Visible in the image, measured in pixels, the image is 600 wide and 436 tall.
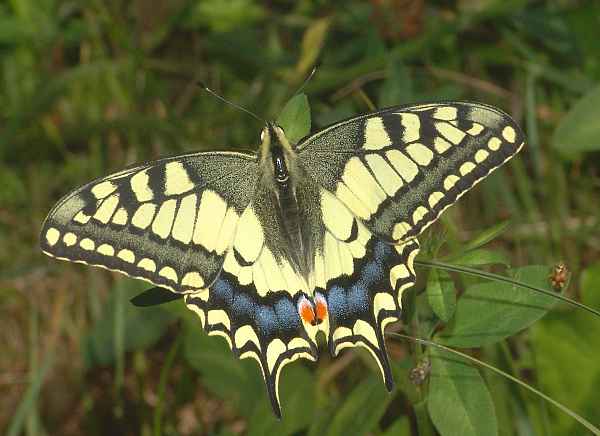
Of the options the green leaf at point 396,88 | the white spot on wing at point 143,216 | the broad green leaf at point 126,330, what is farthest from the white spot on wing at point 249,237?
the broad green leaf at point 126,330

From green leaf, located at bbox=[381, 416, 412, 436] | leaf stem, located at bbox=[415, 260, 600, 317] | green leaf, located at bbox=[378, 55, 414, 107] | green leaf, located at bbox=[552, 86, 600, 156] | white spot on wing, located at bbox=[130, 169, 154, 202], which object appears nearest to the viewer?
leaf stem, located at bbox=[415, 260, 600, 317]

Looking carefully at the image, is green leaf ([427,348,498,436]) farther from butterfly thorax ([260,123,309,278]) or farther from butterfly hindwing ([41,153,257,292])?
butterfly hindwing ([41,153,257,292])

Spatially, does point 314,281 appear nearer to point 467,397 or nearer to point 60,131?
point 467,397

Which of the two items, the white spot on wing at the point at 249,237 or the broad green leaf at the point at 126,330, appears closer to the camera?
the white spot on wing at the point at 249,237

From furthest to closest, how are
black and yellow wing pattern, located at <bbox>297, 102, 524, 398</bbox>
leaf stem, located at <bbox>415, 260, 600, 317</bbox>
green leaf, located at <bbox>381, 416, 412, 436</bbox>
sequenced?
green leaf, located at <bbox>381, 416, 412, 436</bbox> < black and yellow wing pattern, located at <bbox>297, 102, 524, 398</bbox> < leaf stem, located at <bbox>415, 260, 600, 317</bbox>

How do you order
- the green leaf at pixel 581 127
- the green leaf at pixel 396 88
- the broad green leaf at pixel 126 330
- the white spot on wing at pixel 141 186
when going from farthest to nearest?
1. the broad green leaf at pixel 126 330
2. the green leaf at pixel 396 88
3. the green leaf at pixel 581 127
4. the white spot on wing at pixel 141 186

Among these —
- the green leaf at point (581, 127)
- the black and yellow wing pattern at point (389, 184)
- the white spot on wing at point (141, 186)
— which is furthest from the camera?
the green leaf at point (581, 127)

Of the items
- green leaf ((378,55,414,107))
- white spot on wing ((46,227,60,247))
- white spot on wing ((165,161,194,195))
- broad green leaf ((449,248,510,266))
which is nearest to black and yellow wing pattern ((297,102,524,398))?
broad green leaf ((449,248,510,266))

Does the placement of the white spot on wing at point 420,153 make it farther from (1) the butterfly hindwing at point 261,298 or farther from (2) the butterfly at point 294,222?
(1) the butterfly hindwing at point 261,298
